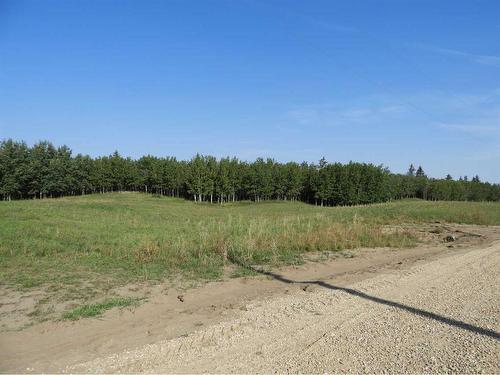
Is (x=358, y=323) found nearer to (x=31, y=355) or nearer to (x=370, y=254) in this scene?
(x=31, y=355)

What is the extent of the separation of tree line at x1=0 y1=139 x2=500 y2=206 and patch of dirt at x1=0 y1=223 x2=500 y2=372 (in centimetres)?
7269

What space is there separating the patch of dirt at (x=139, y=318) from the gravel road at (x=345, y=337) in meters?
0.40

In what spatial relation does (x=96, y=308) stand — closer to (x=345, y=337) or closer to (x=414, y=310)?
(x=345, y=337)

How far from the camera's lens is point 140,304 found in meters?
8.02

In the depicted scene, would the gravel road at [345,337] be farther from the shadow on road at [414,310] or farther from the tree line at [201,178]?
the tree line at [201,178]

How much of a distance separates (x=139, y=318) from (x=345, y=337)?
132 inches

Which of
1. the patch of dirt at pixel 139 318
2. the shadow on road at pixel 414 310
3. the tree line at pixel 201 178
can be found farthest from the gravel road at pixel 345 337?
the tree line at pixel 201 178

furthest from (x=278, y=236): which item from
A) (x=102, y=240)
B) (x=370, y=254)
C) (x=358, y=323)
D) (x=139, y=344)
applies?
(x=139, y=344)

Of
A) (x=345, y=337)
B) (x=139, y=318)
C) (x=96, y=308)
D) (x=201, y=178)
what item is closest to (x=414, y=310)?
(x=345, y=337)

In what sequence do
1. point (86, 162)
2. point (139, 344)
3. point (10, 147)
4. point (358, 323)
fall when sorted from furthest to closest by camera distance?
point (86, 162) < point (10, 147) < point (358, 323) < point (139, 344)

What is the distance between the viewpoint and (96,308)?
→ 7.61m

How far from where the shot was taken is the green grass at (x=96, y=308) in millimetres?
7206

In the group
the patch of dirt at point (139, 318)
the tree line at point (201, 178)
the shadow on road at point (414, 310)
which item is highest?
the tree line at point (201, 178)

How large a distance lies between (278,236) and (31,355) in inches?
481
